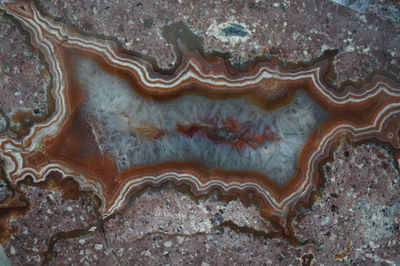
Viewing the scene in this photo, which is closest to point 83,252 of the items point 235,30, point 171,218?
point 171,218

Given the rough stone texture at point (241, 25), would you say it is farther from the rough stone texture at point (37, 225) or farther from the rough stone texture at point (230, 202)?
the rough stone texture at point (37, 225)

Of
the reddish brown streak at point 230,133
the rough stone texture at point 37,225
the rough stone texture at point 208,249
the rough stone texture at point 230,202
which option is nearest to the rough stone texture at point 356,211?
the rough stone texture at point 230,202

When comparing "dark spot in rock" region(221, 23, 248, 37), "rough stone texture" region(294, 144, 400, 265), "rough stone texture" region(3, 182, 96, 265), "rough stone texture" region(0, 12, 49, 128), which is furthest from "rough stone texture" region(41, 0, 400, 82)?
"rough stone texture" region(3, 182, 96, 265)

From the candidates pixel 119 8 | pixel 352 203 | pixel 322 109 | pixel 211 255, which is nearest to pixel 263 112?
pixel 322 109

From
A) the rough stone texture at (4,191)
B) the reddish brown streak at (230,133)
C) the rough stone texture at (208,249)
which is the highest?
the reddish brown streak at (230,133)

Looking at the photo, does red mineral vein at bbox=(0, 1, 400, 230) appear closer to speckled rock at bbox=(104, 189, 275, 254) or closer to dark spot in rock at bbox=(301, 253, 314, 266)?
speckled rock at bbox=(104, 189, 275, 254)

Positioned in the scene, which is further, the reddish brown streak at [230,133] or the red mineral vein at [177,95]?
the reddish brown streak at [230,133]
